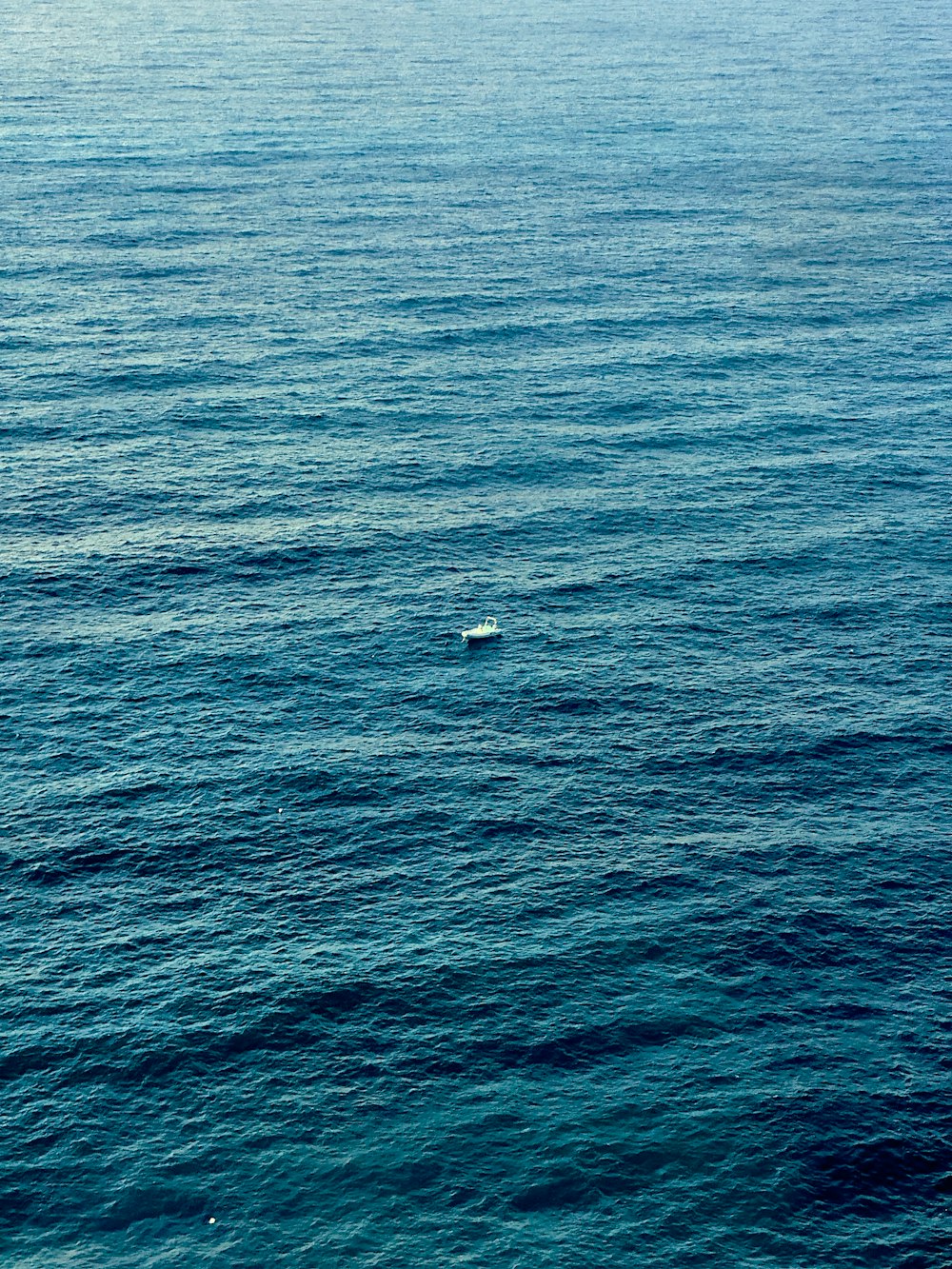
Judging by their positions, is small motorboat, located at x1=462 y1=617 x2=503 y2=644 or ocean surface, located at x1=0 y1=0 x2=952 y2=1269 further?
small motorboat, located at x1=462 y1=617 x2=503 y2=644

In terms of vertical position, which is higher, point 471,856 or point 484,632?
point 484,632

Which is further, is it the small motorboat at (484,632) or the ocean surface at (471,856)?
the small motorboat at (484,632)

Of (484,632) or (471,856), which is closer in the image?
(471,856)

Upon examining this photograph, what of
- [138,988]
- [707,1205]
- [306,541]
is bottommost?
[707,1205]

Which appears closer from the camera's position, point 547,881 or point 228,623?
point 547,881

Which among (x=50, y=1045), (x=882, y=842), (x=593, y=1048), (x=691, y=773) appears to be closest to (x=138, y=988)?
(x=50, y=1045)

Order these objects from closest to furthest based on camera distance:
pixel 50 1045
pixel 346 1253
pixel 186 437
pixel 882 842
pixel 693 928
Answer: pixel 346 1253 → pixel 50 1045 → pixel 693 928 → pixel 882 842 → pixel 186 437

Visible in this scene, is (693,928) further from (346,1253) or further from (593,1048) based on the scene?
(346,1253)

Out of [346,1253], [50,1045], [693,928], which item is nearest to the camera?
[346,1253]
